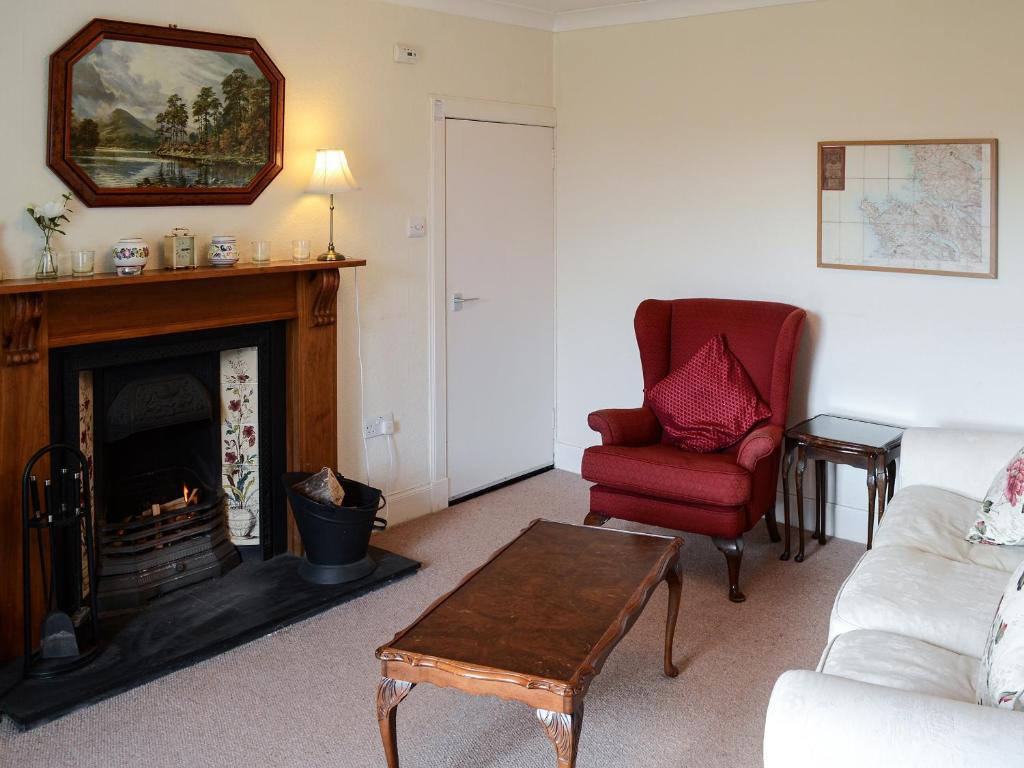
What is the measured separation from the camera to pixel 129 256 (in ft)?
11.2

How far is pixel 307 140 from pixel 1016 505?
2915 mm

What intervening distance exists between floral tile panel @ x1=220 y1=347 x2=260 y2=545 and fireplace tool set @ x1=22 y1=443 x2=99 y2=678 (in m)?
0.75

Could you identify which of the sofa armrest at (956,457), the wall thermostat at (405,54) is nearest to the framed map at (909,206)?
the sofa armrest at (956,457)

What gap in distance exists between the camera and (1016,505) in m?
3.00

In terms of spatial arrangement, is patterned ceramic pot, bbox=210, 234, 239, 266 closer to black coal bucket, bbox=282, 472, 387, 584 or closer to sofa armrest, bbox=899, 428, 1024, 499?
black coal bucket, bbox=282, 472, 387, 584

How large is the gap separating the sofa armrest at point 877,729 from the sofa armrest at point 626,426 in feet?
7.82

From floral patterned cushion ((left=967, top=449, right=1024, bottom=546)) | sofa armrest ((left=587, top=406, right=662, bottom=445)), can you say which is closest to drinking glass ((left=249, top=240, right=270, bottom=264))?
sofa armrest ((left=587, top=406, right=662, bottom=445))

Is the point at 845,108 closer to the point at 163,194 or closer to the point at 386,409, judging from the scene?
the point at 386,409

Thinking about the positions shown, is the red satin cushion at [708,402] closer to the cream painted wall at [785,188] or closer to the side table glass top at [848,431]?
the side table glass top at [848,431]

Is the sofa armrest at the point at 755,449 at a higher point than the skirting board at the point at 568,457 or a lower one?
higher

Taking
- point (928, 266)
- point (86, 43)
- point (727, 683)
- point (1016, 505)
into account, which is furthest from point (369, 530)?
point (928, 266)

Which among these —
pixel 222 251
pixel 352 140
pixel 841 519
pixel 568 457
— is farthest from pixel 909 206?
pixel 222 251

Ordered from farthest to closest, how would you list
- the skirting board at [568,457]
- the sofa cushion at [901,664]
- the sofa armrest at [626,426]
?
the skirting board at [568,457] < the sofa armrest at [626,426] < the sofa cushion at [901,664]

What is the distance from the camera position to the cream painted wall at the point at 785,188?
13.4 ft
